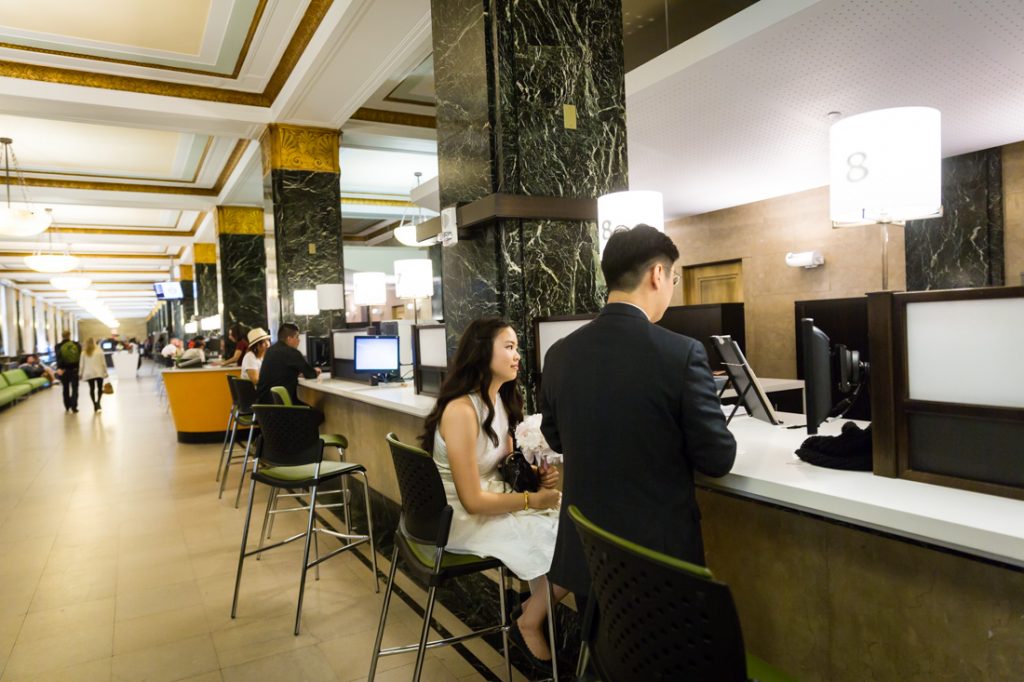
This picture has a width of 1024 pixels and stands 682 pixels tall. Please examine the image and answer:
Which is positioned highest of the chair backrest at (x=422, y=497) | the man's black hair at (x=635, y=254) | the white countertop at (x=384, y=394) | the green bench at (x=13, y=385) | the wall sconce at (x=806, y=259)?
the wall sconce at (x=806, y=259)

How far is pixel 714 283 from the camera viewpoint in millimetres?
10984

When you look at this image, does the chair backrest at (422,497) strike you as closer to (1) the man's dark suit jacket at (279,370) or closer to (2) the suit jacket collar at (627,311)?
(2) the suit jacket collar at (627,311)

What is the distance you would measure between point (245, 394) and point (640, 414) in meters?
4.84

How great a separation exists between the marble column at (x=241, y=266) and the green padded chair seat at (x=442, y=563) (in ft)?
32.5

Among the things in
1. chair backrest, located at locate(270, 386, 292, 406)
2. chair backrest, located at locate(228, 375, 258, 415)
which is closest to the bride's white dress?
chair backrest, located at locate(270, 386, 292, 406)

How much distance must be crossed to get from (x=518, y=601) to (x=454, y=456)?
105 centimetres

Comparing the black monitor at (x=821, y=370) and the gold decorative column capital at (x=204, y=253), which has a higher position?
the gold decorative column capital at (x=204, y=253)

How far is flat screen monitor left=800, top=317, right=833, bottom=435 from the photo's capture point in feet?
6.24

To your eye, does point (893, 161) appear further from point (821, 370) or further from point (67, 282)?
point (67, 282)

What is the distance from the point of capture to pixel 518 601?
2936 millimetres

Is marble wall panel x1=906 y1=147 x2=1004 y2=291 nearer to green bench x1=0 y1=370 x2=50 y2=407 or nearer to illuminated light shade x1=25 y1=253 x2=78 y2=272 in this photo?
illuminated light shade x1=25 y1=253 x2=78 y2=272

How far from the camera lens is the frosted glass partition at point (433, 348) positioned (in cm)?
383

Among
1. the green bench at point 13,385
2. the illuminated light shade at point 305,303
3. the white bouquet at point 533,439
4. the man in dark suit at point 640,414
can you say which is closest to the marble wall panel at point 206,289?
the green bench at point 13,385

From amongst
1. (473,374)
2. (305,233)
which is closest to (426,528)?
(473,374)
